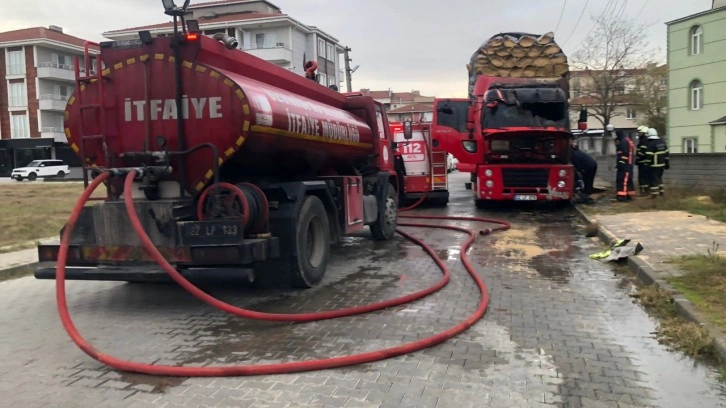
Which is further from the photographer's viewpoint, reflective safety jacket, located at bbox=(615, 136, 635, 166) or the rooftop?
the rooftop

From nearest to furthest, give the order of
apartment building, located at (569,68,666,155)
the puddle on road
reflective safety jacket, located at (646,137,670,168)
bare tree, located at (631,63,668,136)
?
the puddle on road → reflective safety jacket, located at (646,137,670,168) → apartment building, located at (569,68,666,155) → bare tree, located at (631,63,668,136)

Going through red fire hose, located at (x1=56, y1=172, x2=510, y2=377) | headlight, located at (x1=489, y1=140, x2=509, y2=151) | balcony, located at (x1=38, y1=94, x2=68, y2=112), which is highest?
balcony, located at (x1=38, y1=94, x2=68, y2=112)

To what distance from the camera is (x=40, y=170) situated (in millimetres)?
45844

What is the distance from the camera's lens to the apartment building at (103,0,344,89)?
52.5m

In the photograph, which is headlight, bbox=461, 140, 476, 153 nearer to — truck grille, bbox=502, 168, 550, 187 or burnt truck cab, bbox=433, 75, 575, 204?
burnt truck cab, bbox=433, 75, 575, 204

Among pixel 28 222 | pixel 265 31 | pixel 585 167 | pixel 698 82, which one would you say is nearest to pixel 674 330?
pixel 585 167

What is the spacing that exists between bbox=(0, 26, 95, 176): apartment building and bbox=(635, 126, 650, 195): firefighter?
51156mm

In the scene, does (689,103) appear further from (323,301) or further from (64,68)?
(64,68)

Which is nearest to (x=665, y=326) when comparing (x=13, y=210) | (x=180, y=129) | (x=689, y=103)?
(x=180, y=129)

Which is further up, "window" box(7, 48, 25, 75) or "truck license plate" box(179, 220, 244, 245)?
"window" box(7, 48, 25, 75)

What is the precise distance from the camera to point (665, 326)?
5.54 m

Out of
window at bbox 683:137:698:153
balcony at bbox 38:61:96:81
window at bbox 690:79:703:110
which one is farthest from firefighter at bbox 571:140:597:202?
balcony at bbox 38:61:96:81

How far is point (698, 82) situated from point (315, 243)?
36326 mm

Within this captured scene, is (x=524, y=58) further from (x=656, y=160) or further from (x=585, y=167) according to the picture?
(x=656, y=160)
